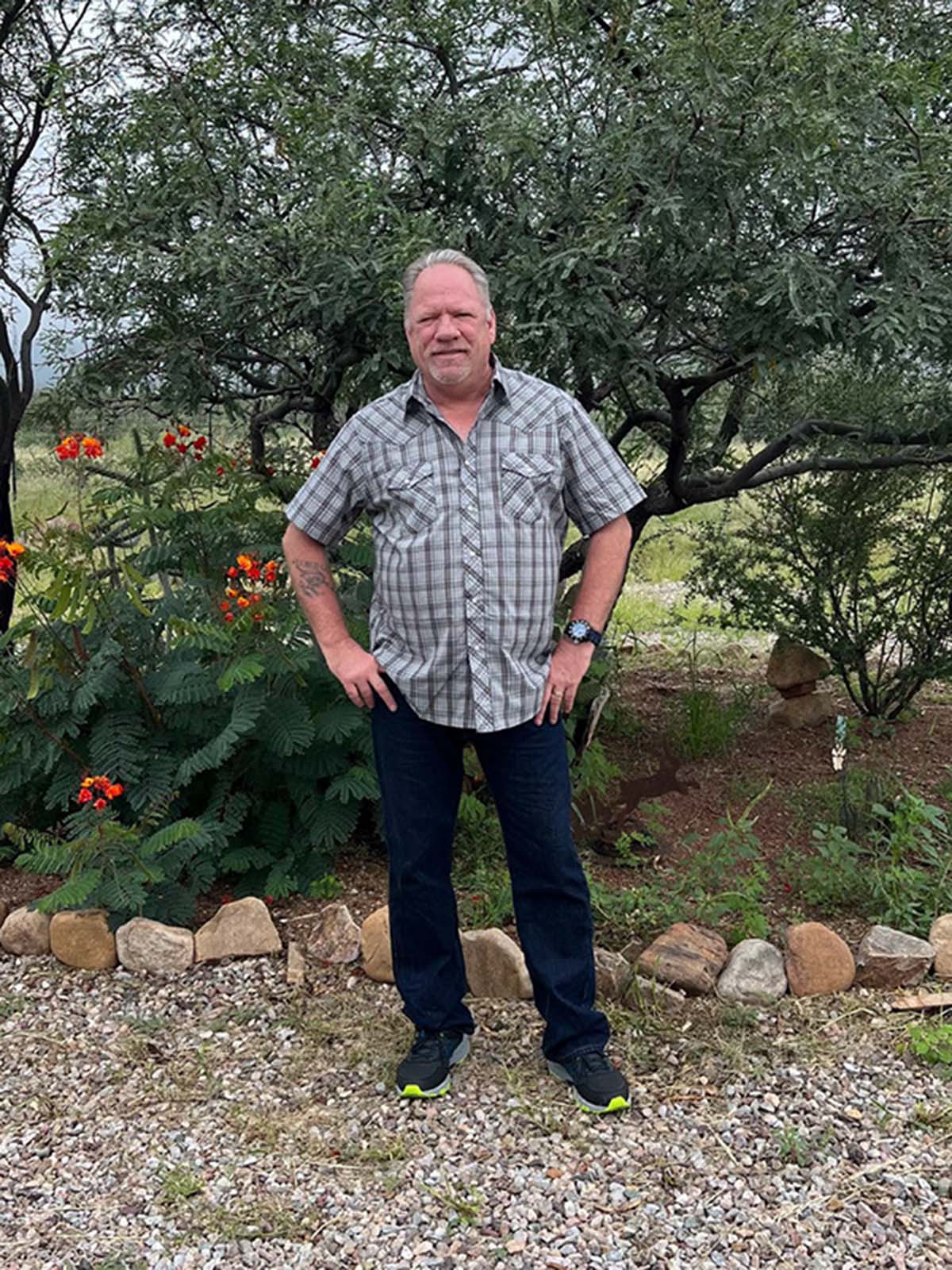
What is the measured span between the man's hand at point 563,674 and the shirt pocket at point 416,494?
434 millimetres

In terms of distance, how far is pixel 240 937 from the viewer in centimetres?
382

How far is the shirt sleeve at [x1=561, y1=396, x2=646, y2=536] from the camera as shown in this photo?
9.45 ft

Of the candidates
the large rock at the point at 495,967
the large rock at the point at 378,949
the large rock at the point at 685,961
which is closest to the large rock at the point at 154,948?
the large rock at the point at 378,949

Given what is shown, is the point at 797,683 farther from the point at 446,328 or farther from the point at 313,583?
the point at 446,328

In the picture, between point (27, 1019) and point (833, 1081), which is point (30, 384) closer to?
point (27, 1019)

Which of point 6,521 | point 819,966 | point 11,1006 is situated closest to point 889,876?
point 819,966

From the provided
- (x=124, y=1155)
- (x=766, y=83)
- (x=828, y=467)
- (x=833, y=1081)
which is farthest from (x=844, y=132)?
(x=124, y=1155)

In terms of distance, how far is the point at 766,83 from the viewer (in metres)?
3.44

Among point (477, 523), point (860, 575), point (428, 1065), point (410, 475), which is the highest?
point (410, 475)

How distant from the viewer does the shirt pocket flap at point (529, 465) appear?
9.18 feet

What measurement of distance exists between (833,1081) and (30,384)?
493 centimetres

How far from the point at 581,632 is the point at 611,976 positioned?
1.11 m

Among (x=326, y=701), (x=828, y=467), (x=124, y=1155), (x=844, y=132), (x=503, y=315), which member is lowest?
(x=124, y=1155)

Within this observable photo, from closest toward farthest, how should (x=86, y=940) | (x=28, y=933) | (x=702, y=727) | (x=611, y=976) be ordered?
1. (x=611, y=976)
2. (x=86, y=940)
3. (x=28, y=933)
4. (x=702, y=727)
